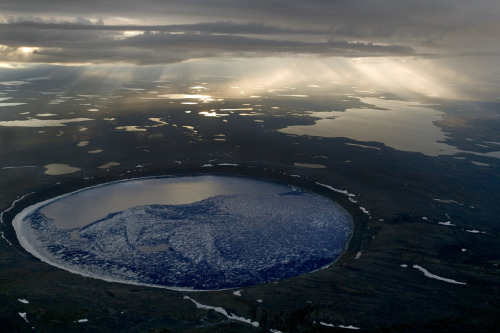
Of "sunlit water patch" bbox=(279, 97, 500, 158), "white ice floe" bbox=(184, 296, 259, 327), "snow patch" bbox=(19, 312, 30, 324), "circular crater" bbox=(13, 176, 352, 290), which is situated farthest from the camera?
"sunlit water patch" bbox=(279, 97, 500, 158)

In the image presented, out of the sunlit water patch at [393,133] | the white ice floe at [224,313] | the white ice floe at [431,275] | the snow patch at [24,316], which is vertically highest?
the sunlit water patch at [393,133]

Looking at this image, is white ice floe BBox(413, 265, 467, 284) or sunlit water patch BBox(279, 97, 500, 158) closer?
white ice floe BBox(413, 265, 467, 284)

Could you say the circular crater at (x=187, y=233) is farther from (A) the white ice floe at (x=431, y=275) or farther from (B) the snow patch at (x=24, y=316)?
(A) the white ice floe at (x=431, y=275)

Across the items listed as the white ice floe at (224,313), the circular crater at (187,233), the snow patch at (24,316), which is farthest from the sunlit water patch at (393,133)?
the snow patch at (24,316)

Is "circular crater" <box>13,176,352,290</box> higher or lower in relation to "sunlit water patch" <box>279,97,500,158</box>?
lower

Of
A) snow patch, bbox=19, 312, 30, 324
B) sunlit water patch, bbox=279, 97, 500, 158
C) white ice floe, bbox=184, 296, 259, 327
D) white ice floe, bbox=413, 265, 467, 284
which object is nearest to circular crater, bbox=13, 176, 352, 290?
white ice floe, bbox=184, 296, 259, 327

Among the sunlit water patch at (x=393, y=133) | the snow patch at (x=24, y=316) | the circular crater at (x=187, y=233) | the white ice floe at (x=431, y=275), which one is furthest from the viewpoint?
the sunlit water patch at (x=393, y=133)

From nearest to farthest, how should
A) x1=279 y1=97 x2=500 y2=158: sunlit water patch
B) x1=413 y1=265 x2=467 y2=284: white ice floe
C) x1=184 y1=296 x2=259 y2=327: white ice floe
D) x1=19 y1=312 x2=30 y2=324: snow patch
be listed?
1. x1=19 y1=312 x2=30 y2=324: snow patch
2. x1=184 y1=296 x2=259 y2=327: white ice floe
3. x1=413 y1=265 x2=467 y2=284: white ice floe
4. x1=279 y1=97 x2=500 y2=158: sunlit water patch

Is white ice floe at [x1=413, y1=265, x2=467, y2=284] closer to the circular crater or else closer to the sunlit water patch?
the circular crater

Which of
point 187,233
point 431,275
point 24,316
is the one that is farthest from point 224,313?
point 431,275
